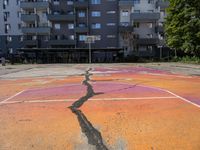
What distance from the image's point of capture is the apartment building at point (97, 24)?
64938mm

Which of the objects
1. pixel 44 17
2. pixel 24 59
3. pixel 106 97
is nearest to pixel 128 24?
pixel 44 17

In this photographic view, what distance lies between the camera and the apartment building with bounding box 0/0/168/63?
64938mm

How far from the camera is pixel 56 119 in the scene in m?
7.75

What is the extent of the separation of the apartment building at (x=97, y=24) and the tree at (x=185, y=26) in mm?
14813

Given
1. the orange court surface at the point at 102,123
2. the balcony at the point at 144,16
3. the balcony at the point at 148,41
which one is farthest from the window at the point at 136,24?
the orange court surface at the point at 102,123

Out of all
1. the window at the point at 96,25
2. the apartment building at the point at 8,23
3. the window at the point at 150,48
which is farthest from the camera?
the apartment building at the point at 8,23

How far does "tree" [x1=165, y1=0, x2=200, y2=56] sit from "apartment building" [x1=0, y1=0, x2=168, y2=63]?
14813mm

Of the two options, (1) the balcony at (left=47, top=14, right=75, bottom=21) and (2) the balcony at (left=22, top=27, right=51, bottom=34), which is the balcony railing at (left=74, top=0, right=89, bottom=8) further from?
(2) the balcony at (left=22, top=27, right=51, bottom=34)

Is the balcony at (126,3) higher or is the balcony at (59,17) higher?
the balcony at (126,3)

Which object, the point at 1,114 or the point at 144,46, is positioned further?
the point at 144,46

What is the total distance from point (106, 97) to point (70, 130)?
476 cm

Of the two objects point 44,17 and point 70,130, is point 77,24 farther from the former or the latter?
point 70,130

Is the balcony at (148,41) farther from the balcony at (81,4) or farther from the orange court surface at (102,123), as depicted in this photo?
the orange court surface at (102,123)

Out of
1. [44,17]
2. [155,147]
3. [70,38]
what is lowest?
[155,147]
